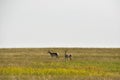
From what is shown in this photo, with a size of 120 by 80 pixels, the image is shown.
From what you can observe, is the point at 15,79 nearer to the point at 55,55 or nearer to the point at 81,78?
the point at 81,78

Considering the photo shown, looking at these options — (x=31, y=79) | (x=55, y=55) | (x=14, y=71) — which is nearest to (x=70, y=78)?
(x=31, y=79)

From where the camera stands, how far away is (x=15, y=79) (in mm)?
21844

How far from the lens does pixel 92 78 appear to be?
2294 cm

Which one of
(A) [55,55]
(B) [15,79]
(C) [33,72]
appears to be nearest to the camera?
(B) [15,79]

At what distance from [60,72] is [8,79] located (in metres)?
→ 5.46

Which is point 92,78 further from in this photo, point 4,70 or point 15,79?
point 4,70

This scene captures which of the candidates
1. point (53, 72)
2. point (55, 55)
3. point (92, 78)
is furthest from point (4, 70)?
point (55, 55)

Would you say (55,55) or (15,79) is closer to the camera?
(15,79)

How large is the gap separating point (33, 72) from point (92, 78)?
4861 millimetres

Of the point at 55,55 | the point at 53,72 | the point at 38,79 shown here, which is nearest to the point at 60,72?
the point at 53,72

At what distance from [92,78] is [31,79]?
11.0 ft

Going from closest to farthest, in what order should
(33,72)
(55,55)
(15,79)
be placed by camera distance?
(15,79), (33,72), (55,55)

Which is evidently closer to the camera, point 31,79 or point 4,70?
point 31,79

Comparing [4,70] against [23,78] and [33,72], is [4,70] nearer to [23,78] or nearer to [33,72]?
[33,72]
